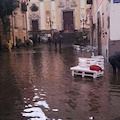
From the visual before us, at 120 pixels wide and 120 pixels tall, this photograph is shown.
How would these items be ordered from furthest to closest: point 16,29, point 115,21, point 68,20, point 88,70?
1. point 68,20
2. point 16,29
3. point 115,21
4. point 88,70

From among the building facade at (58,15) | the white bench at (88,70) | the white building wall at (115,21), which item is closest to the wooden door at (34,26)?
the building facade at (58,15)

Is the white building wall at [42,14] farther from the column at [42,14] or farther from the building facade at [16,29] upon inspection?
the building facade at [16,29]

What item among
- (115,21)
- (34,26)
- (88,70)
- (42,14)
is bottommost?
(88,70)

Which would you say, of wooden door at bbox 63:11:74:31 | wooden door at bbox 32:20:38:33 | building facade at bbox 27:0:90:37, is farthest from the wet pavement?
wooden door at bbox 32:20:38:33

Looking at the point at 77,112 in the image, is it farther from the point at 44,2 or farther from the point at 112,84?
the point at 44,2

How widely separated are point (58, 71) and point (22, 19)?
90.7 feet

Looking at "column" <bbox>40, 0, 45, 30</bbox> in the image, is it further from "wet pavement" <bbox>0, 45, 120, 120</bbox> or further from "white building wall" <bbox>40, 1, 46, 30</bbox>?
"wet pavement" <bbox>0, 45, 120, 120</bbox>

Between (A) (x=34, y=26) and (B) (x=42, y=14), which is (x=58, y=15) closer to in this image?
(B) (x=42, y=14)

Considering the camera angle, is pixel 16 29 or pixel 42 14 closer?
pixel 16 29

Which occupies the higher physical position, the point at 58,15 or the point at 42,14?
the point at 42,14

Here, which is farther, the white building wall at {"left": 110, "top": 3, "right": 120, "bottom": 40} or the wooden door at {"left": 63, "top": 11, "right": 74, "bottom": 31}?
the wooden door at {"left": 63, "top": 11, "right": 74, "bottom": 31}

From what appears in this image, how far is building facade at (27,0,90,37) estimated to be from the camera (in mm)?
50000

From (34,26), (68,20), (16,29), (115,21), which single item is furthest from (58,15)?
(115,21)

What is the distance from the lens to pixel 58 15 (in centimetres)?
5056
